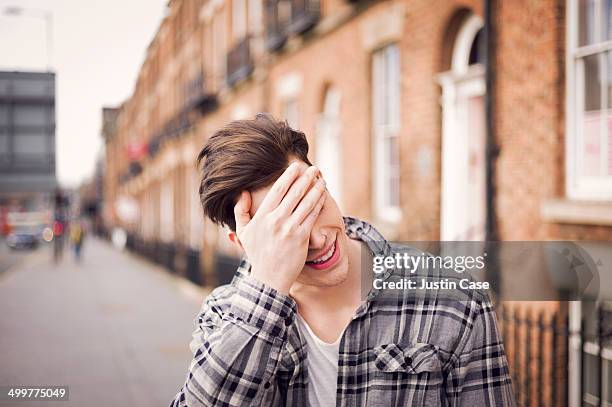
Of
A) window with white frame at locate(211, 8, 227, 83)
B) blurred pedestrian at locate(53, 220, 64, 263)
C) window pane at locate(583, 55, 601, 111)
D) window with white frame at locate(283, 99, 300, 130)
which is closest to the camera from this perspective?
window pane at locate(583, 55, 601, 111)

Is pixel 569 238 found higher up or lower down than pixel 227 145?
lower down

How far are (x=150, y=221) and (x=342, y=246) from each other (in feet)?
81.7

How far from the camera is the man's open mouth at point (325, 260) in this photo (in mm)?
1498

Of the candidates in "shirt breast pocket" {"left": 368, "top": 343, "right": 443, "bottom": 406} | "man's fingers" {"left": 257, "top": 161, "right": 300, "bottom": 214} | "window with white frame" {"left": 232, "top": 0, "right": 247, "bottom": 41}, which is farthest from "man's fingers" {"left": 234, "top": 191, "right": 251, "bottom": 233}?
"window with white frame" {"left": 232, "top": 0, "right": 247, "bottom": 41}

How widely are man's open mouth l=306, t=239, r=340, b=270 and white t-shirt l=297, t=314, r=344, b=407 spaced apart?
0.16 m

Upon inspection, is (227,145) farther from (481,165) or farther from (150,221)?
(150,221)

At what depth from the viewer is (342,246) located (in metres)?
1.55

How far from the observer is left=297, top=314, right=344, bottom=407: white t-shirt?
1527 mm

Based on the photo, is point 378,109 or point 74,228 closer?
point 378,109

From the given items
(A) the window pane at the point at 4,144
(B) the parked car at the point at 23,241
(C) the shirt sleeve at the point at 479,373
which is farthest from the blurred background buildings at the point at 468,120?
(B) the parked car at the point at 23,241

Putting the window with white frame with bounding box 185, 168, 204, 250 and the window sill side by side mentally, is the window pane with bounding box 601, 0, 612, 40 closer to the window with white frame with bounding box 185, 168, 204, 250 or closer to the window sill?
the window sill

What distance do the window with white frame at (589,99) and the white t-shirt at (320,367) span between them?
3.53 m

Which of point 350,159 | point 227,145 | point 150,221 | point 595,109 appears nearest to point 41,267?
point 150,221

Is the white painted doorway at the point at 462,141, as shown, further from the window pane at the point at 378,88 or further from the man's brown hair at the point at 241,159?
the man's brown hair at the point at 241,159
